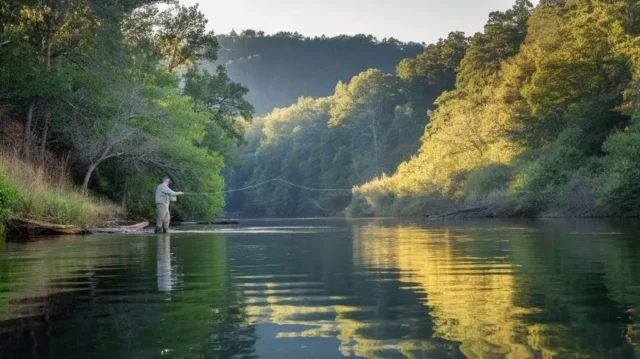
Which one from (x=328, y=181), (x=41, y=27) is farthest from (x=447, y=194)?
(x=328, y=181)

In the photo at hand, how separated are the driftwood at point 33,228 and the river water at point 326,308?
1040cm

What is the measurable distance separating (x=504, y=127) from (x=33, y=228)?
44136 millimetres

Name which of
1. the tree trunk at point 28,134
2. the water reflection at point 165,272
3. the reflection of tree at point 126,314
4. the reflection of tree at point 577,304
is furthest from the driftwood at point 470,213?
the reflection of tree at point 126,314

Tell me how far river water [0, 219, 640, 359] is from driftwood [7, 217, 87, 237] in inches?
410

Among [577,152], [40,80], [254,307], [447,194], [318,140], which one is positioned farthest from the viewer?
[318,140]

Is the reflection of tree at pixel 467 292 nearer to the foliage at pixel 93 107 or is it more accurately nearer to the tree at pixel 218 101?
the foliage at pixel 93 107

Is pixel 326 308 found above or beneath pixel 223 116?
beneath

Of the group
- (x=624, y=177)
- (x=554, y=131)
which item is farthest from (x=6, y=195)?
(x=554, y=131)

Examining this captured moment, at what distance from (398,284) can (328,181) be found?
358 feet

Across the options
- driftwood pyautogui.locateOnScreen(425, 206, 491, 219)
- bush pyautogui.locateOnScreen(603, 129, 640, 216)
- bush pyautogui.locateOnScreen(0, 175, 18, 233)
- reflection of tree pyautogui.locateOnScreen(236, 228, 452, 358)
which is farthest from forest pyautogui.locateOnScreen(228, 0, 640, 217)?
reflection of tree pyautogui.locateOnScreen(236, 228, 452, 358)

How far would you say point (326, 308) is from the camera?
6.75 meters

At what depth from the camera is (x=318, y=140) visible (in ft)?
411

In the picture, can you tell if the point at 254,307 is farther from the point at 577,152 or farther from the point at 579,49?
the point at 579,49

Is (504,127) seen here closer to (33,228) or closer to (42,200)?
(42,200)
